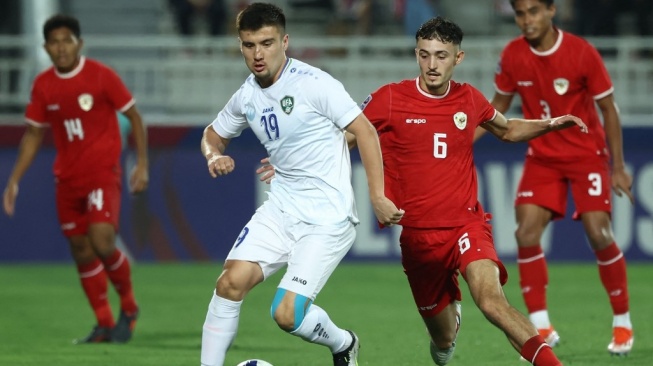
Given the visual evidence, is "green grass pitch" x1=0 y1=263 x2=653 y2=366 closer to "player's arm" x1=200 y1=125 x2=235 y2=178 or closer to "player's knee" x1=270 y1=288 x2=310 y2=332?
"player's knee" x1=270 y1=288 x2=310 y2=332

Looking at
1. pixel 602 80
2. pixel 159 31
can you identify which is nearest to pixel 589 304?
pixel 602 80

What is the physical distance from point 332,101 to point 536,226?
275 centimetres

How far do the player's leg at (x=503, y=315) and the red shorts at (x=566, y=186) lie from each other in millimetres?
2271

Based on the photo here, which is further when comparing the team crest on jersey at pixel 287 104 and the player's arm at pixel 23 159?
the player's arm at pixel 23 159

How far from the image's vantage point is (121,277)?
10.4 m

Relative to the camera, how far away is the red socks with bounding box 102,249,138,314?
407 inches

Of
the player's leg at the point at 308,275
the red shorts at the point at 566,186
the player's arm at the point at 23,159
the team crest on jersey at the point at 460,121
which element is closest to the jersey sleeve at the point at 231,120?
the player's leg at the point at 308,275

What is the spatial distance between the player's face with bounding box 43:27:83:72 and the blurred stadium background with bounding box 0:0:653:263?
5.15 m

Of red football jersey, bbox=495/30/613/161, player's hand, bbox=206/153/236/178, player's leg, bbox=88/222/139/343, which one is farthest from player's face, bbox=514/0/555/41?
player's leg, bbox=88/222/139/343

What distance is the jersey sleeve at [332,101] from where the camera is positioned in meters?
7.21

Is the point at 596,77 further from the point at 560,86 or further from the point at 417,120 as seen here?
the point at 417,120

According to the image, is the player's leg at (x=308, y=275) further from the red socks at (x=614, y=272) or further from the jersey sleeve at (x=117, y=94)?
the jersey sleeve at (x=117, y=94)

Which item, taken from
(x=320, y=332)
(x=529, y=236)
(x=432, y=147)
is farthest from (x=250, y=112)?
(x=529, y=236)

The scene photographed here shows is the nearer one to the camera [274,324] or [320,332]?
[320,332]
